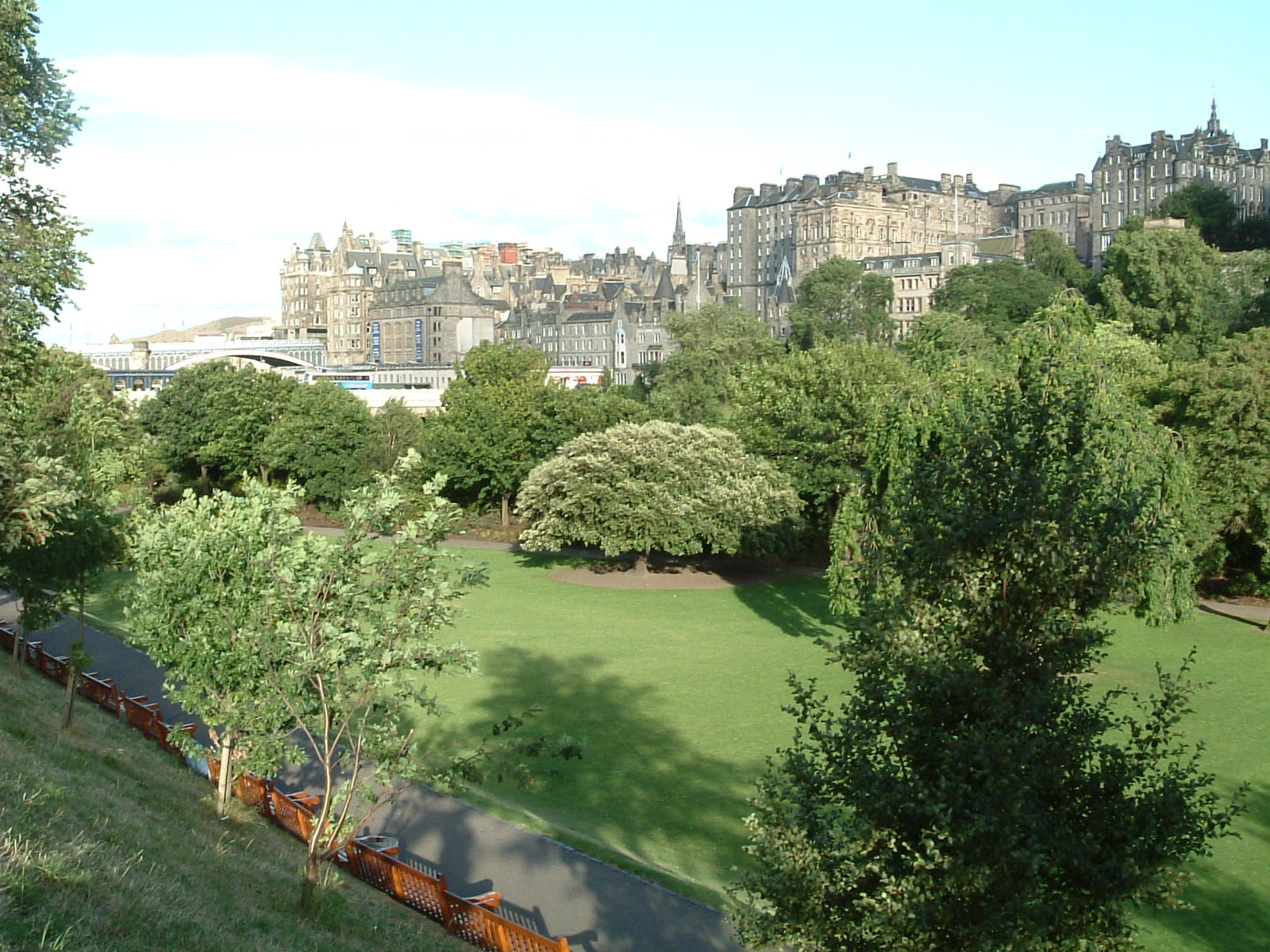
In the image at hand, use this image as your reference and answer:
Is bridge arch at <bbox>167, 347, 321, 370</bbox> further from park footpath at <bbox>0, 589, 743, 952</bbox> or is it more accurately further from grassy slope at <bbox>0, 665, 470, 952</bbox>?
grassy slope at <bbox>0, 665, 470, 952</bbox>

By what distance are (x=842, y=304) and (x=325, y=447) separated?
244 ft

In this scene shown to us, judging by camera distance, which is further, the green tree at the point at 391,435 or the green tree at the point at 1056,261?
the green tree at the point at 1056,261

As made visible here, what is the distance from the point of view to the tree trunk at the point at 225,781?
17578mm

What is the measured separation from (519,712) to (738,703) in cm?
525

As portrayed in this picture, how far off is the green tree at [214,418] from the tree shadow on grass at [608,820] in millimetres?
43219

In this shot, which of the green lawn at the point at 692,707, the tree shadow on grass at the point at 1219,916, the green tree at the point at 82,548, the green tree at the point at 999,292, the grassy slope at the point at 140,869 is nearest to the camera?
the grassy slope at the point at 140,869

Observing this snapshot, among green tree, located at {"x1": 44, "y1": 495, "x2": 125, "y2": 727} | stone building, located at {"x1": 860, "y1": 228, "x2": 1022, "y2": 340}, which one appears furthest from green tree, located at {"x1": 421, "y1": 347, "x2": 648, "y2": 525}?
stone building, located at {"x1": 860, "y1": 228, "x2": 1022, "y2": 340}

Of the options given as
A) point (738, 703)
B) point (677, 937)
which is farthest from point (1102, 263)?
point (677, 937)

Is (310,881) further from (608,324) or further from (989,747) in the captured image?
(608,324)

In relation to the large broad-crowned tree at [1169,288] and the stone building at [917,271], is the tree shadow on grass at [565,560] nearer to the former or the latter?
the large broad-crowned tree at [1169,288]

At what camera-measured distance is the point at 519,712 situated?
93.0 ft

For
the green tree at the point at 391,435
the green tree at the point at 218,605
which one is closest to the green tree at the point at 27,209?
the green tree at the point at 218,605

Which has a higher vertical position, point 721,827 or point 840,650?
point 840,650

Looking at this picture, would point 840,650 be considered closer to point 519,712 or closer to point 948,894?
point 948,894
